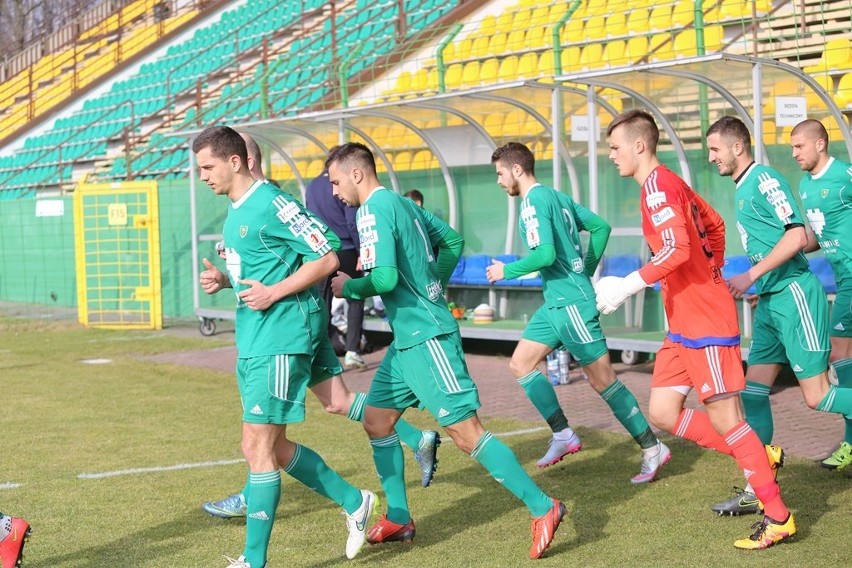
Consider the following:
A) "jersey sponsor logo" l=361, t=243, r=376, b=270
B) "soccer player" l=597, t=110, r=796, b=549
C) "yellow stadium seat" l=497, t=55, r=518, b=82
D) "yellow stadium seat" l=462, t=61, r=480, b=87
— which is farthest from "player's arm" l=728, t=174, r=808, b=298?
"yellow stadium seat" l=462, t=61, r=480, b=87

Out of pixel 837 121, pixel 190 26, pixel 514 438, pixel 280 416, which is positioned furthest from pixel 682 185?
pixel 190 26

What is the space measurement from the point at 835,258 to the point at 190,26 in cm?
2639

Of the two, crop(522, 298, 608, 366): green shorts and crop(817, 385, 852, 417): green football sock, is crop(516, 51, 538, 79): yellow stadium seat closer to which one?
crop(522, 298, 608, 366): green shorts

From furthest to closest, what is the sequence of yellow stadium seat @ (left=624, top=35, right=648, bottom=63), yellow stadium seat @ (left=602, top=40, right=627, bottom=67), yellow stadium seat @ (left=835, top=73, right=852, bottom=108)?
yellow stadium seat @ (left=602, top=40, right=627, bottom=67) < yellow stadium seat @ (left=624, top=35, right=648, bottom=63) < yellow stadium seat @ (left=835, top=73, right=852, bottom=108)

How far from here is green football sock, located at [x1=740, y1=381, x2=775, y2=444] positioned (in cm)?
671

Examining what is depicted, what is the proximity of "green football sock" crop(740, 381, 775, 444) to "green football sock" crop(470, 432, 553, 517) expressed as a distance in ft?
5.86

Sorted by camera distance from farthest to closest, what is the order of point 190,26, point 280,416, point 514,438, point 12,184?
point 190,26 < point 12,184 < point 514,438 < point 280,416

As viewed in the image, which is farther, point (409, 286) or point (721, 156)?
point (721, 156)

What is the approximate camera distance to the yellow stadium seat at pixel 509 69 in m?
17.6

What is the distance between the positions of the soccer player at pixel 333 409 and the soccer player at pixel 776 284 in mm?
1665

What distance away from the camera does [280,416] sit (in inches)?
204

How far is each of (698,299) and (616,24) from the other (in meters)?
11.8

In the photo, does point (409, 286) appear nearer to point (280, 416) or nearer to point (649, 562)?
point (280, 416)

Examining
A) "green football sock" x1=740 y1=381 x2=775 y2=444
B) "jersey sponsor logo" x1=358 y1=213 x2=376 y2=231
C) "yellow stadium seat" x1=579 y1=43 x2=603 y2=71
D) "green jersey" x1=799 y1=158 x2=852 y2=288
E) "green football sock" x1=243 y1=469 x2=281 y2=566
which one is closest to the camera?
"green football sock" x1=243 y1=469 x2=281 y2=566
